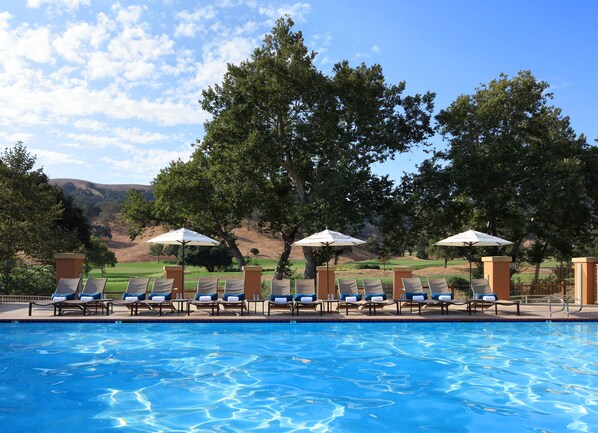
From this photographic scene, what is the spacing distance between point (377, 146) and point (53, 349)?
19.0 meters

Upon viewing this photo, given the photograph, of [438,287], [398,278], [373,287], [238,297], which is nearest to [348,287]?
[373,287]

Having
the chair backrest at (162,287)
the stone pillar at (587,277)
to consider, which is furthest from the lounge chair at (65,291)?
the stone pillar at (587,277)

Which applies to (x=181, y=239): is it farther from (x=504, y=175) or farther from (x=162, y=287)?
(x=504, y=175)

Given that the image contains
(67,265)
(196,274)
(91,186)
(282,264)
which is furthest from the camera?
(91,186)

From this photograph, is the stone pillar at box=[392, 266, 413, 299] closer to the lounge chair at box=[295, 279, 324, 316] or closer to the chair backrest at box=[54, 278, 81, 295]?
the lounge chair at box=[295, 279, 324, 316]

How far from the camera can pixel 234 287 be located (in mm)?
15445

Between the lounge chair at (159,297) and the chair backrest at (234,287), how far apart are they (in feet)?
5.46

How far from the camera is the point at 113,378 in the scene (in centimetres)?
850

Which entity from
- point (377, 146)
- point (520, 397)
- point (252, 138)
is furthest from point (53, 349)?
point (377, 146)

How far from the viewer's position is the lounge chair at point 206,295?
1458 centimetres

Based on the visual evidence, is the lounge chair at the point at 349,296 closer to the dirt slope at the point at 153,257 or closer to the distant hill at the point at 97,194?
the dirt slope at the point at 153,257

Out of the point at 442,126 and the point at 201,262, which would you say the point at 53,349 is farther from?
the point at 201,262

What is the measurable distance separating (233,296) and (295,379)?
657 cm

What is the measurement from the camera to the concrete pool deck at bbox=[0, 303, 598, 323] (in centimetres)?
1372
